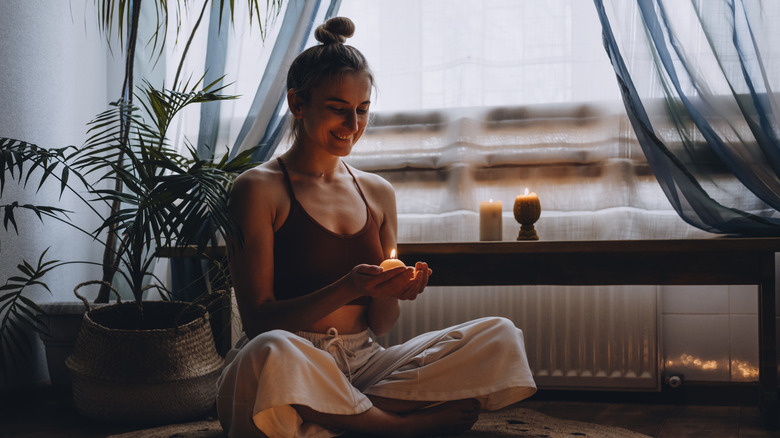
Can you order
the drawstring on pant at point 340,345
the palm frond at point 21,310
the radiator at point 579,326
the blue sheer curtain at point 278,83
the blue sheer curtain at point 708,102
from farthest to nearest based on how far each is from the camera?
the blue sheer curtain at point 278,83, the radiator at point 579,326, the blue sheer curtain at point 708,102, the palm frond at point 21,310, the drawstring on pant at point 340,345

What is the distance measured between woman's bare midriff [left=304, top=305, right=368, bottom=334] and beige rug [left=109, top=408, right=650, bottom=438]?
35 cm

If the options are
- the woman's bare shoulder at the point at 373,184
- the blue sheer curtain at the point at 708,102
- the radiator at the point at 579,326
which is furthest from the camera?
the radiator at the point at 579,326

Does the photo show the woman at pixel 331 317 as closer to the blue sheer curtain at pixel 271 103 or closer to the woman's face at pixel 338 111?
the woman's face at pixel 338 111

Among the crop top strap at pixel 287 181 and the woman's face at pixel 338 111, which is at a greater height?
the woman's face at pixel 338 111

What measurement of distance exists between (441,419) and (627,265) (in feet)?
2.73

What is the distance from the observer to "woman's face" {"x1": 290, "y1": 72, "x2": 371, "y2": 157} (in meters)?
1.63

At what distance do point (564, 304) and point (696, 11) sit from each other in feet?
3.21

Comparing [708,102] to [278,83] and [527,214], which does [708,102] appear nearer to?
[527,214]

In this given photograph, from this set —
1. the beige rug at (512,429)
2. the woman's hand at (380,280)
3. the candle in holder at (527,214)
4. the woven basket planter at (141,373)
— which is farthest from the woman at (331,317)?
the candle in holder at (527,214)

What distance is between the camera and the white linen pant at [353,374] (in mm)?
1345

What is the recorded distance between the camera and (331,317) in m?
1.62

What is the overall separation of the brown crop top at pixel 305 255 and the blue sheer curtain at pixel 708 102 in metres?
1.09

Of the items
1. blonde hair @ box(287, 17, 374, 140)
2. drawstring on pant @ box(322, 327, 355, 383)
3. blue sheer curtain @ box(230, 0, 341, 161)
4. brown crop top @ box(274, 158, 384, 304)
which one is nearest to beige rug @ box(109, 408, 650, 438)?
drawstring on pant @ box(322, 327, 355, 383)

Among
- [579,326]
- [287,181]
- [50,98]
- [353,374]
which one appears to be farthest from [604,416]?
[50,98]
